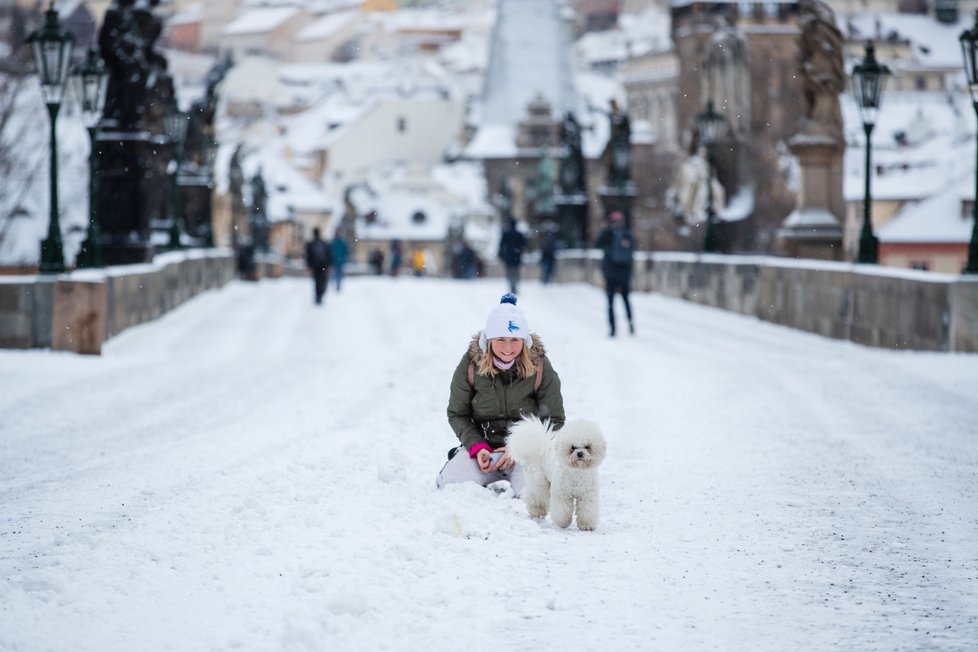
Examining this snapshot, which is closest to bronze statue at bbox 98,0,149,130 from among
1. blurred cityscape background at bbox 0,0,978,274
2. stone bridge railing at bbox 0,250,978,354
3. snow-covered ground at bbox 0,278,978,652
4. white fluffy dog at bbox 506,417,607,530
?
blurred cityscape background at bbox 0,0,978,274

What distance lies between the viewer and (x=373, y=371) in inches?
634

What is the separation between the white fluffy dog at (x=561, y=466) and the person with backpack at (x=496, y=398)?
1.06 ft

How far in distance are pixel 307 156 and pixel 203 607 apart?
131 m

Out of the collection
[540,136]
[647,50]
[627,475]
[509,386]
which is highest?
[647,50]

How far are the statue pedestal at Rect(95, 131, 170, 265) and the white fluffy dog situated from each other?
17329 millimetres

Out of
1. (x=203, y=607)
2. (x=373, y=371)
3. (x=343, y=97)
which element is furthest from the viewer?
(x=343, y=97)

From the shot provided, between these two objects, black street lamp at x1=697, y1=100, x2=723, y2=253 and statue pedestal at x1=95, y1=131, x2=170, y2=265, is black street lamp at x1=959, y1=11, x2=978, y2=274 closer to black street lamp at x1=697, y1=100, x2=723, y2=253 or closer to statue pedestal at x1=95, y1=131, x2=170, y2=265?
statue pedestal at x1=95, y1=131, x2=170, y2=265

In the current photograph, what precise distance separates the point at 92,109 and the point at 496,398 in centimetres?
1449

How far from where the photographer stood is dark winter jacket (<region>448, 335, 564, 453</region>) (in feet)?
27.7

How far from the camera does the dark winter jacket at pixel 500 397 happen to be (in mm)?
8430

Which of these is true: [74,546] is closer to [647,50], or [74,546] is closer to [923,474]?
[923,474]

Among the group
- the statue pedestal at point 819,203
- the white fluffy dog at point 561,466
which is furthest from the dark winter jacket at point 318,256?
the white fluffy dog at point 561,466

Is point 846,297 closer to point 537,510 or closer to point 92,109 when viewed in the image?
point 92,109

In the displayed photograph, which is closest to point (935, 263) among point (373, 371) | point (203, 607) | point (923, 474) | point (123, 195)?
point (123, 195)
